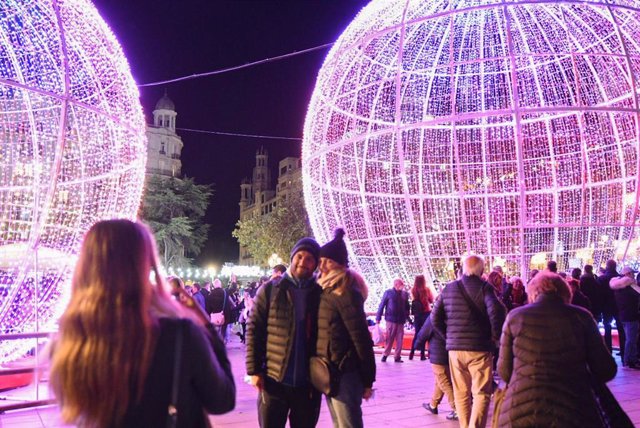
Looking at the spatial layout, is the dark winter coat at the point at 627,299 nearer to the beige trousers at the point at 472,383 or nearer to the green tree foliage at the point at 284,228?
the beige trousers at the point at 472,383

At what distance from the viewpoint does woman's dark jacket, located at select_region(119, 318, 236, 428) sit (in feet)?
5.97

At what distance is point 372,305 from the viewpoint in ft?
41.8

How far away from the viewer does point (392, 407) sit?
6801mm

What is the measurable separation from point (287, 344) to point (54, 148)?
455 cm

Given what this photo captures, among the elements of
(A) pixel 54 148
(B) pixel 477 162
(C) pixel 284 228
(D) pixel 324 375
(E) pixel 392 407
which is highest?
(B) pixel 477 162

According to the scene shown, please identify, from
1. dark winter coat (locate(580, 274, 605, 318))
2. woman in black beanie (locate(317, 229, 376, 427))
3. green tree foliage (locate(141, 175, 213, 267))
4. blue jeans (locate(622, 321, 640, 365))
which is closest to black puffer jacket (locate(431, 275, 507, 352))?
woman in black beanie (locate(317, 229, 376, 427))

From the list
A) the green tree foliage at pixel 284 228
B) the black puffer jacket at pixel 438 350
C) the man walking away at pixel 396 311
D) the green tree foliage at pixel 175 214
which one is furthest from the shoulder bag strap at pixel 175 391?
the green tree foliage at pixel 284 228

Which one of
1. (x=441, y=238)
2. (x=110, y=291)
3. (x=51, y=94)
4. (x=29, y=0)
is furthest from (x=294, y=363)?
(x=441, y=238)

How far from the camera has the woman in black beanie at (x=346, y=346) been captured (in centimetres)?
384

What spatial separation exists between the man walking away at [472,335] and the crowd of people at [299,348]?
1cm

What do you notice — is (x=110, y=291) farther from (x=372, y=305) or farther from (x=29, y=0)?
(x=372, y=305)

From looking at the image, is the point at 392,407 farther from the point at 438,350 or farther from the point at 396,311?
the point at 396,311

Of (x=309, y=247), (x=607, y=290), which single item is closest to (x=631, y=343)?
(x=607, y=290)

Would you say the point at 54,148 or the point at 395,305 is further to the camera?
the point at 395,305
